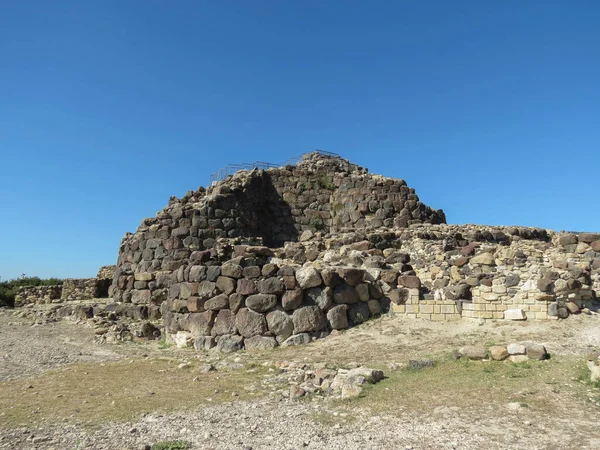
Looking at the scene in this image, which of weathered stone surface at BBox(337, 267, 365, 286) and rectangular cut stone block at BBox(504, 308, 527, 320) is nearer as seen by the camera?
rectangular cut stone block at BBox(504, 308, 527, 320)

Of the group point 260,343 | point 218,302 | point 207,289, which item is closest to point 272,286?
point 260,343

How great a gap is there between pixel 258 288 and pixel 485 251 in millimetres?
5929

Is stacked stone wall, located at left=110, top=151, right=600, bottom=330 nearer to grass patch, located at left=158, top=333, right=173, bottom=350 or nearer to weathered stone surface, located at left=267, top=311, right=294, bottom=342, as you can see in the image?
weathered stone surface, located at left=267, top=311, right=294, bottom=342

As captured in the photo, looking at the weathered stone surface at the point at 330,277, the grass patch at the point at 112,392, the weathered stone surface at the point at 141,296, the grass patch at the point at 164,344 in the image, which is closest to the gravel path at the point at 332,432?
the grass patch at the point at 112,392

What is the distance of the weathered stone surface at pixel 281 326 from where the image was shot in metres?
11.3

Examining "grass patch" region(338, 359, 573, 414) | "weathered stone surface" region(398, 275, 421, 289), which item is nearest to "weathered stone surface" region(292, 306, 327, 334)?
"weathered stone surface" region(398, 275, 421, 289)

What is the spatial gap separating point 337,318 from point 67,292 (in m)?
19.5

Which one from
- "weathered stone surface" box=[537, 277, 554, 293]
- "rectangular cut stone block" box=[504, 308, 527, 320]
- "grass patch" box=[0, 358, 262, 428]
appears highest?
"weathered stone surface" box=[537, 277, 554, 293]

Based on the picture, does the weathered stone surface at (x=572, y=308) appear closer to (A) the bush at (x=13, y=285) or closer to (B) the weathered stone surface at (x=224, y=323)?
(B) the weathered stone surface at (x=224, y=323)

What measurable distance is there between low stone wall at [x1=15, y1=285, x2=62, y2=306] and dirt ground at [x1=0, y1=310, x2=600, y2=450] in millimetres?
16642

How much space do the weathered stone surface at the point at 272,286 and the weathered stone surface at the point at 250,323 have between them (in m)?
0.59

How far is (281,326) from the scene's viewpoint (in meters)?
11.3

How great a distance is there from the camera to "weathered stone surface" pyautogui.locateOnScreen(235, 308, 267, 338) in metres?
11.4

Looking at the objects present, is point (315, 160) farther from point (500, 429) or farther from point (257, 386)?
point (500, 429)
